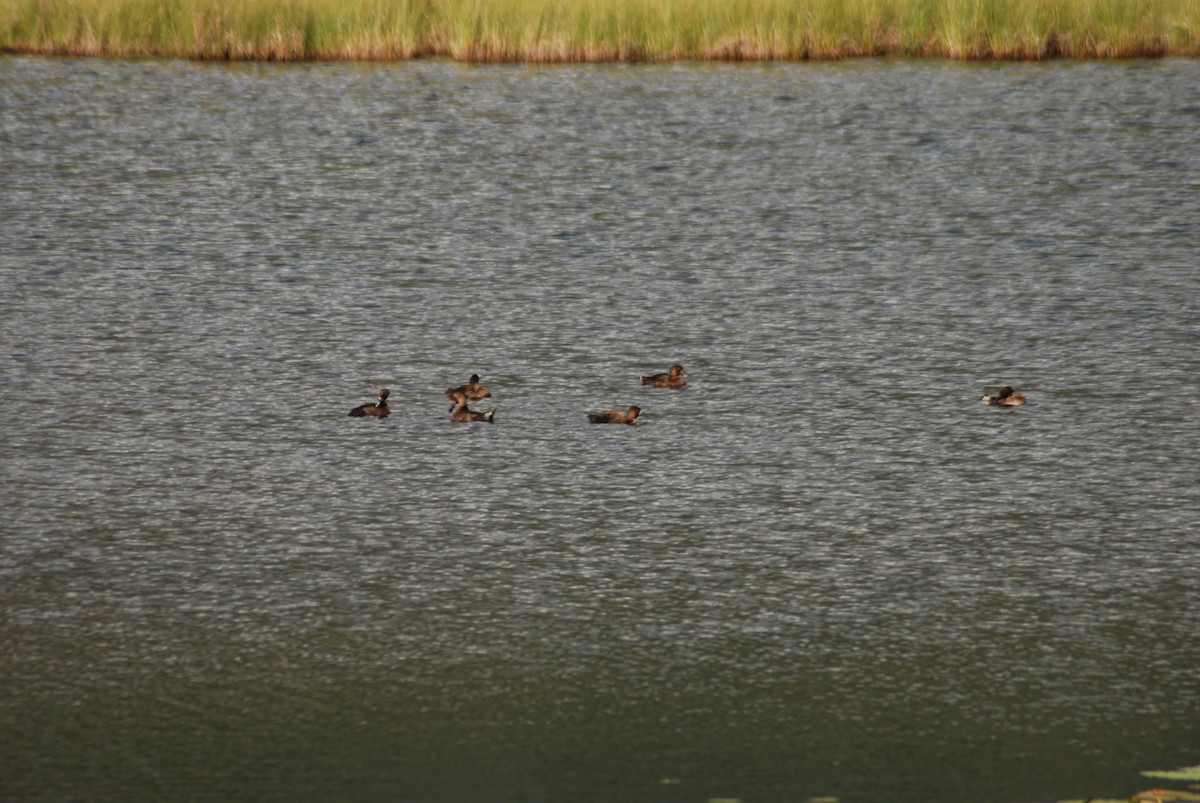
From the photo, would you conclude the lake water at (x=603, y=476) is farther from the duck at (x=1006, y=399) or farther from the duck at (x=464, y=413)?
the duck at (x=464, y=413)

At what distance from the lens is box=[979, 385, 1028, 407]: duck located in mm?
11312

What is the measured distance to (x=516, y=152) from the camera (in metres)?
21.4

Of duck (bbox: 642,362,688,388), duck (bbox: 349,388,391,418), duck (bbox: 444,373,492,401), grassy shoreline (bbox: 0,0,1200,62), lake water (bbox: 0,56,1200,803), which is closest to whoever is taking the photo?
lake water (bbox: 0,56,1200,803)

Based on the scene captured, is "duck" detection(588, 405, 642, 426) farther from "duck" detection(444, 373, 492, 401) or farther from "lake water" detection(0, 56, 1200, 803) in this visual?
"duck" detection(444, 373, 492, 401)

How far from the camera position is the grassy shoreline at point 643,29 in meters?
26.9

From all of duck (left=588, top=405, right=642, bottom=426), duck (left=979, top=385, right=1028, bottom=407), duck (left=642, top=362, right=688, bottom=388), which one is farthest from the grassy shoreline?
duck (left=588, top=405, right=642, bottom=426)

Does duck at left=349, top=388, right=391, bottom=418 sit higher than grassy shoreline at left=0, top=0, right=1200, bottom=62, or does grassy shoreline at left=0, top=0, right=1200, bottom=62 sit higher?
grassy shoreline at left=0, top=0, right=1200, bottom=62

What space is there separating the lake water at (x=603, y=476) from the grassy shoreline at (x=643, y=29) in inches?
235

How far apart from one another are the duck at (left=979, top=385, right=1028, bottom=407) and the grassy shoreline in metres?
16.5

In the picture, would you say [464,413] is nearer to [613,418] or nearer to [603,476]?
[613,418]

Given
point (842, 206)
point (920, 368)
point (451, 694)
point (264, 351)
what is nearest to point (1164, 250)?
point (842, 206)

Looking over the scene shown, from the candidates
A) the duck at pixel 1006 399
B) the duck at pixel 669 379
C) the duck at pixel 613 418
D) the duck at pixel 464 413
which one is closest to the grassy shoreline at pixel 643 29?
the duck at pixel 669 379

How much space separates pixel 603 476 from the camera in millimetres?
9984

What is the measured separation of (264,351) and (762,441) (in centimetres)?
430
